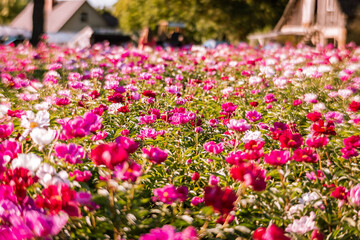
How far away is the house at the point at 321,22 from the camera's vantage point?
73.8 ft

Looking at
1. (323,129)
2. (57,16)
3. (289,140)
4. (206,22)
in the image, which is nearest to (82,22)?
(57,16)

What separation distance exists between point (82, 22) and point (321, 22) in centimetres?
2998

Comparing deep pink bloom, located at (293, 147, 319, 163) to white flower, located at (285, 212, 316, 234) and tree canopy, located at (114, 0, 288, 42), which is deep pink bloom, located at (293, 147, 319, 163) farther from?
tree canopy, located at (114, 0, 288, 42)

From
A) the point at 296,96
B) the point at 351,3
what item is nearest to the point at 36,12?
the point at 296,96

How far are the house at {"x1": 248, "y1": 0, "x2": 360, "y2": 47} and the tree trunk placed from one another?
1276 centimetres

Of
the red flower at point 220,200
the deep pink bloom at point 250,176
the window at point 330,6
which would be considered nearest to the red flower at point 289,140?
the deep pink bloom at point 250,176

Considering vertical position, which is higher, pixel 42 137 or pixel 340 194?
pixel 42 137

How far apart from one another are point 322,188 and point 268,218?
40 cm

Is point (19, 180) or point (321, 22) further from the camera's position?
point (321, 22)

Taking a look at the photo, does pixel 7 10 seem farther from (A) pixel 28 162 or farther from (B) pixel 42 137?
(A) pixel 28 162

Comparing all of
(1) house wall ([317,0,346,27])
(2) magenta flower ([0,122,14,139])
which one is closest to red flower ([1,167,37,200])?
(2) magenta flower ([0,122,14,139])

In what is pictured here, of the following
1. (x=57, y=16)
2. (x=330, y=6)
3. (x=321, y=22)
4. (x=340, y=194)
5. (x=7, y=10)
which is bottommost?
(x=7, y=10)

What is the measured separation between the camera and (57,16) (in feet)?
159

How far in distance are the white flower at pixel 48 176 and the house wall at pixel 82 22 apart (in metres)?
47.3
